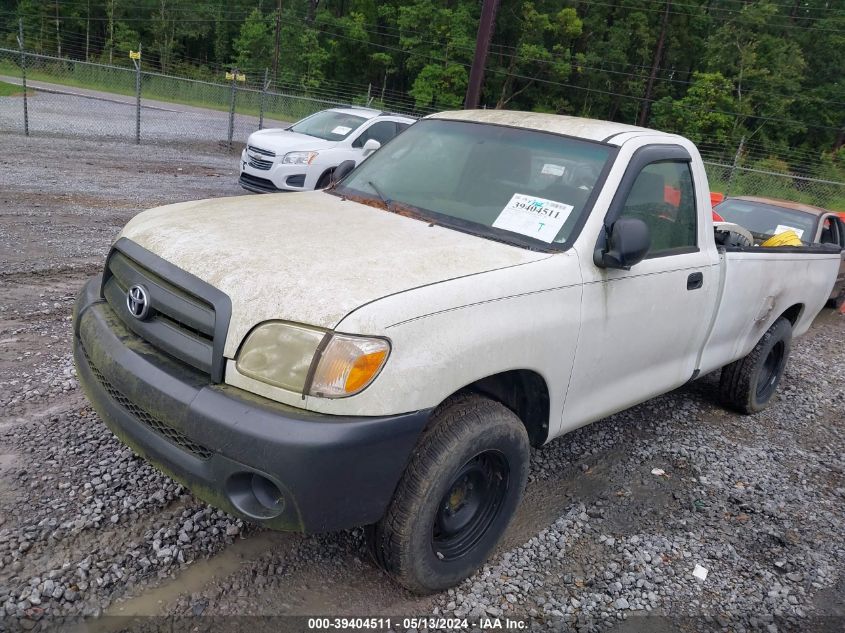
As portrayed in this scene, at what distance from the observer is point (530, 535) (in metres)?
3.37

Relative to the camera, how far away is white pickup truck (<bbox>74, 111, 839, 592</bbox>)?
2.26 metres

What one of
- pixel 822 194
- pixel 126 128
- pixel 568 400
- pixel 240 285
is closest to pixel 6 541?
pixel 240 285

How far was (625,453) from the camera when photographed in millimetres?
4418

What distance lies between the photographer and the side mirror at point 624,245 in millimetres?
2984

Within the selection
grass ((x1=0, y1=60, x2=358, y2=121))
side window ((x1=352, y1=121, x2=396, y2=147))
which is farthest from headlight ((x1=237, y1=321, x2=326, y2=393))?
grass ((x1=0, y1=60, x2=358, y2=121))

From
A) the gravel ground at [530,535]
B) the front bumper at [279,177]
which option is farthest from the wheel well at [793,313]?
the front bumper at [279,177]

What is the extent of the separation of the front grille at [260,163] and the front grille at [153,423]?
355 inches

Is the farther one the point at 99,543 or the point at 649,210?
the point at 649,210

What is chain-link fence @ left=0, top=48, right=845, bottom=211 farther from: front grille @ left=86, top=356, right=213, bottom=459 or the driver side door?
the driver side door

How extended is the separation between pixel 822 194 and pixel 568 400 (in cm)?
2249

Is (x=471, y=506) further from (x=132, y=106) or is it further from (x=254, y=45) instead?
(x=254, y=45)

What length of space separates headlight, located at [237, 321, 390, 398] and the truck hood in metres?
9.63

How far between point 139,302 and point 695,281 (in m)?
2.91

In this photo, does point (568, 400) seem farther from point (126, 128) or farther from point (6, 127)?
point (126, 128)
